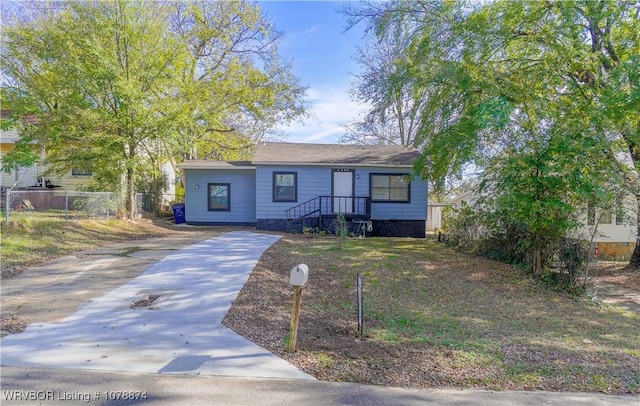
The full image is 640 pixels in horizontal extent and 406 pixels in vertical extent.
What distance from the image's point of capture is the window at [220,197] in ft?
54.7

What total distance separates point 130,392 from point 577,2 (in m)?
11.3

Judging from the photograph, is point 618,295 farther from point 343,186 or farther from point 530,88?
point 343,186

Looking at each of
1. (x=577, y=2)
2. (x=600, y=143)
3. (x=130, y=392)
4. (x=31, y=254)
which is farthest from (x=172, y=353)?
(x=577, y=2)

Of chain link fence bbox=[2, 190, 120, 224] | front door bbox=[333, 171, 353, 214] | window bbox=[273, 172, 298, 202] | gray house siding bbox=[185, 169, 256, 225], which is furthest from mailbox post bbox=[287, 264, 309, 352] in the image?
gray house siding bbox=[185, 169, 256, 225]

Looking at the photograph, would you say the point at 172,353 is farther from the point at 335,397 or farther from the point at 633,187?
the point at 633,187

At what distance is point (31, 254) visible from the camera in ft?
26.5

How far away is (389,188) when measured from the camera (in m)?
16.0

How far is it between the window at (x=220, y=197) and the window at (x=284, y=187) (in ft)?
7.86

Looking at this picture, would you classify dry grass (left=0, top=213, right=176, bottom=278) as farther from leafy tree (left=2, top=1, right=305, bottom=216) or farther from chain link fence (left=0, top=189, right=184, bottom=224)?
leafy tree (left=2, top=1, right=305, bottom=216)

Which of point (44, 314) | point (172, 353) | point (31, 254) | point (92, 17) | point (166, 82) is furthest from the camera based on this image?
point (166, 82)

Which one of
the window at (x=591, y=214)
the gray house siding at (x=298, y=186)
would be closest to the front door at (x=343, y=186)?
the gray house siding at (x=298, y=186)

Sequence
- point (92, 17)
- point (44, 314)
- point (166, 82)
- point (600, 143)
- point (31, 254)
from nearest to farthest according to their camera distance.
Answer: point (44, 314) → point (600, 143) → point (31, 254) → point (92, 17) → point (166, 82)

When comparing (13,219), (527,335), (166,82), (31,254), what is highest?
(166,82)

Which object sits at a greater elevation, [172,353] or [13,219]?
[13,219]
